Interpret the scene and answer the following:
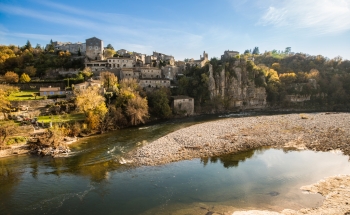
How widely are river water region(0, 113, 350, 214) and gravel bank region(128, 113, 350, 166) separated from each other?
1472 millimetres

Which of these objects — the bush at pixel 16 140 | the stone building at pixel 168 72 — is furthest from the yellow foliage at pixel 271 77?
the bush at pixel 16 140

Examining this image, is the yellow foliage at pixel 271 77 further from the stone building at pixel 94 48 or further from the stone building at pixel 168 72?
the stone building at pixel 94 48

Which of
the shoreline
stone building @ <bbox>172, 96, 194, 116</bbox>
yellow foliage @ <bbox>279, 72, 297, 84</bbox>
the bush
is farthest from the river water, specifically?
yellow foliage @ <bbox>279, 72, 297, 84</bbox>

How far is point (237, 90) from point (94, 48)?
Answer: 41.6 m

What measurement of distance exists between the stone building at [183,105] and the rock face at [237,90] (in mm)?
8836

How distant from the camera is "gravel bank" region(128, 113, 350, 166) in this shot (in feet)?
73.0

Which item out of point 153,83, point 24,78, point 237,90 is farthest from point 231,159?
point 24,78

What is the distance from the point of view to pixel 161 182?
16734mm

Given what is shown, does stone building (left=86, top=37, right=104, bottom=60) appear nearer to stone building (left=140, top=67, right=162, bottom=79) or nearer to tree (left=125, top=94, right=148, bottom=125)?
stone building (left=140, top=67, right=162, bottom=79)

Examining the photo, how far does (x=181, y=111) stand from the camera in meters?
46.5

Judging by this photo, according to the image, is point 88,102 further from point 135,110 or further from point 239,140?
point 239,140

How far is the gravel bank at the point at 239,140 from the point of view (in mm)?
22266

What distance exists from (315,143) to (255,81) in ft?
122

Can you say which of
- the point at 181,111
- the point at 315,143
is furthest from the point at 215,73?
the point at 315,143
